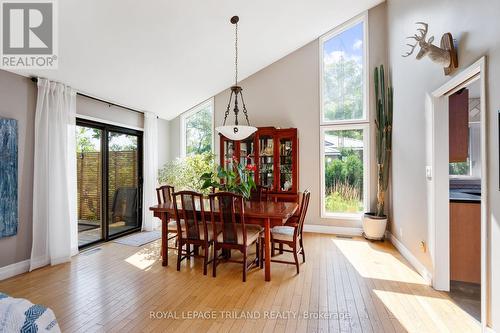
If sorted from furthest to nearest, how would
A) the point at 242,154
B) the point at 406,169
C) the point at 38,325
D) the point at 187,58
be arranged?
the point at 242,154 < the point at 187,58 < the point at 406,169 < the point at 38,325

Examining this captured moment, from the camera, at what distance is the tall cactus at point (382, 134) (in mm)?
4168

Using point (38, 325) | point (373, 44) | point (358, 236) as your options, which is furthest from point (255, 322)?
point (373, 44)

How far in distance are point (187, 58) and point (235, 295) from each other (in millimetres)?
3493

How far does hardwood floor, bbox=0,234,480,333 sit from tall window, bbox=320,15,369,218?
1.47 metres

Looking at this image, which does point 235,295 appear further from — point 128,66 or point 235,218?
point 128,66

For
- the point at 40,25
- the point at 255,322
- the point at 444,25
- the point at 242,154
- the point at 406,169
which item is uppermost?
the point at 40,25

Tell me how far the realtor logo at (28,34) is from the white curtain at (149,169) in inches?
81.9

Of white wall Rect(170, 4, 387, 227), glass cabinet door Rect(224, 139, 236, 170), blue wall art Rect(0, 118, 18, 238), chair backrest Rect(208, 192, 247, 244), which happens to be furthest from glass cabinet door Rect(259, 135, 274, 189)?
blue wall art Rect(0, 118, 18, 238)

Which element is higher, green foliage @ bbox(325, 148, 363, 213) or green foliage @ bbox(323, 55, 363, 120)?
green foliage @ bbox(323, 55, 363, 120)

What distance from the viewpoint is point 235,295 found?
8.20ft

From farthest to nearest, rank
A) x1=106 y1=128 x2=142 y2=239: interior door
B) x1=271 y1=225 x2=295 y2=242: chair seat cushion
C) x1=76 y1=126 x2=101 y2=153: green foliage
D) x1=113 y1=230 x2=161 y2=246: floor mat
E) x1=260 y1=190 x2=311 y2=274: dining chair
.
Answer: x1=106 y1=128 x2=142 y2=239: interior door, x1=113 y1=230 x2=161 y2=246: floor mat, x1=76 y1=126 x2=101 y2=153: green foliage, x1=271 y1=225 x2=295 y2=242: chair seat cushion, x1=260 y1=190 x2=311 y2=274: dining chair

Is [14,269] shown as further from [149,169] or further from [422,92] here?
[422,92]

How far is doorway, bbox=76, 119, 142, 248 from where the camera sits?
4.00 metres

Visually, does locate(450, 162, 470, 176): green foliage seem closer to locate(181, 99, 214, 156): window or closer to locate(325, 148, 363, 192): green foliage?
locate(325, 148, 363, 192): green foliage
